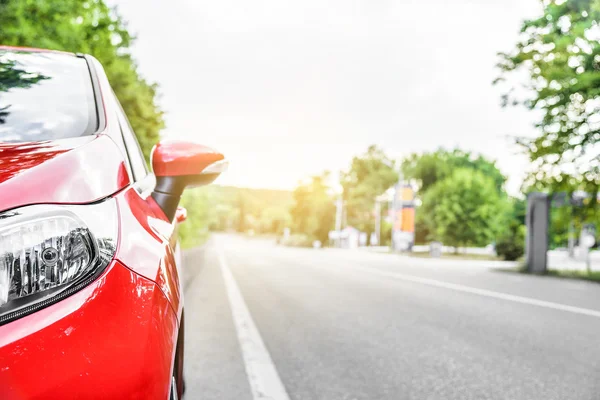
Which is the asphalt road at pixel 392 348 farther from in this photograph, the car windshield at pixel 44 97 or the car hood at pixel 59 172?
the car hood at pixel 59 172

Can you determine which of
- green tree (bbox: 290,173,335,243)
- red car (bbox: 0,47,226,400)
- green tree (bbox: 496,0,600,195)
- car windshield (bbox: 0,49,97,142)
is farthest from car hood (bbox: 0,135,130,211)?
green tree (bbox: 290,173,335,243)

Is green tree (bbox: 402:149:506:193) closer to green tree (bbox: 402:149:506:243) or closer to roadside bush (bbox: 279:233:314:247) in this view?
green tree (bbox: 402:149:506:243)

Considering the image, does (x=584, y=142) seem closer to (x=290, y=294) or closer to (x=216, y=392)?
(x=290, y=294)

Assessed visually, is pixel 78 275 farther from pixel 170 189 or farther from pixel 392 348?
pixel 392 348

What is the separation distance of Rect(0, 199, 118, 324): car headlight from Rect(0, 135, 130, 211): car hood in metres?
0.03

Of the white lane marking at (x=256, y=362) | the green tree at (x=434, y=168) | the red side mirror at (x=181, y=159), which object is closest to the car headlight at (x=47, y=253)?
the red side mirror at (x=181, y=159)

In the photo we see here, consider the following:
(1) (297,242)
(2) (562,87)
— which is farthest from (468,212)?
(2) (562,87)

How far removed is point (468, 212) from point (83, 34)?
2139 inches

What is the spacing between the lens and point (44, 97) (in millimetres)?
2264

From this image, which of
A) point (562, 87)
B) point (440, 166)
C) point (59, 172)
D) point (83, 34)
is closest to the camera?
point (59, 172)

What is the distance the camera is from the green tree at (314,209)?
10708 cm

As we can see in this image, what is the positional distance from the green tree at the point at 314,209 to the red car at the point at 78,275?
10436 cm

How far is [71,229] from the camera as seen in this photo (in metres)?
1.53

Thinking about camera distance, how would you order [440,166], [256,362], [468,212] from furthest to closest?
1. [440,166]
2. [468,212]
3. [256,362]
